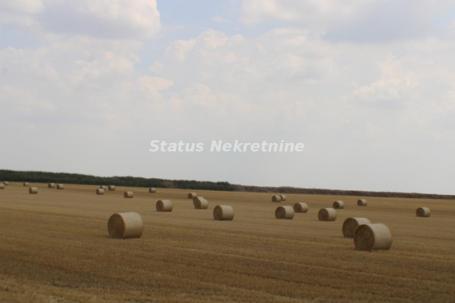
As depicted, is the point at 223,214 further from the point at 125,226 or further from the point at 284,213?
the point at 125,226

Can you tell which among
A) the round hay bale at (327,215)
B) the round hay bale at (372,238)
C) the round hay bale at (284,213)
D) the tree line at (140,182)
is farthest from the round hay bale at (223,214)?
the tree line at (140,182)

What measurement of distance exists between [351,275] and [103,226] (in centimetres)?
1309

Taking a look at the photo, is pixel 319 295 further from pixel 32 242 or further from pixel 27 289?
pixel 32 242

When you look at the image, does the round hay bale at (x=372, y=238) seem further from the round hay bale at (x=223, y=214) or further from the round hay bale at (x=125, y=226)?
the round hay bale at (x=223, y=214)

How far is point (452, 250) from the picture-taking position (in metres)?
19.6

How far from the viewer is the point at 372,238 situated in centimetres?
1916

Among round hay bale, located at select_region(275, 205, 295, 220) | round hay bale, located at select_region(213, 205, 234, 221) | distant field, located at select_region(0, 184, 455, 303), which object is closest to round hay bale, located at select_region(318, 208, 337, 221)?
round hay bale, located at select_region(275, 205, 295, 220)

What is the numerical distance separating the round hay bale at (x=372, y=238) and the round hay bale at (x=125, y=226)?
22.2ft

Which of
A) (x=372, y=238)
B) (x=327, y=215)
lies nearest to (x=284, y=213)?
(x=327, y=215)

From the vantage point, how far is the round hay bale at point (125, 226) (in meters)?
21.8

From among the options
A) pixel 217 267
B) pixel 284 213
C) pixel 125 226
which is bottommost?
pixel 217 267

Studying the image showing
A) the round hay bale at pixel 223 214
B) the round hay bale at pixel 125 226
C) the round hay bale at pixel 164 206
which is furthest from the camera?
the round hay bale at pixel 164 206

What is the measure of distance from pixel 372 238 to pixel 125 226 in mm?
7488

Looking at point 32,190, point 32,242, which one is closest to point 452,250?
point 32,242
